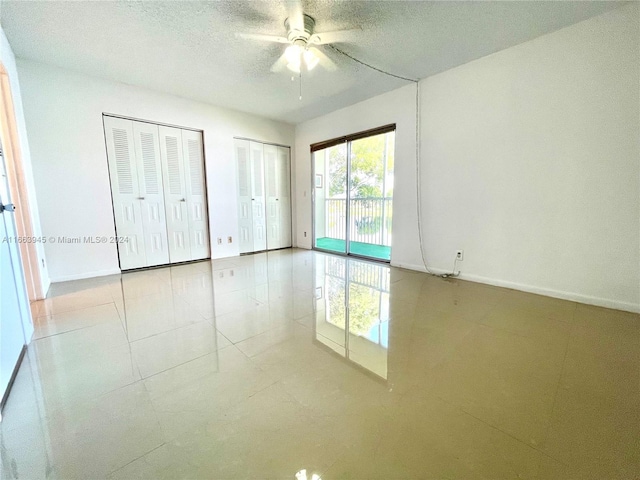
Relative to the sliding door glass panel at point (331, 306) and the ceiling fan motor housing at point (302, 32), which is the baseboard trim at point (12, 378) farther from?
the ceiling fan motor housing at point (302, 32)

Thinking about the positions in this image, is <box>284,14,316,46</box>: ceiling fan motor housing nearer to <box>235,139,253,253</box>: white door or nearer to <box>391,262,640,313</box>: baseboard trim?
<box>235,139,253,253</box>: white door

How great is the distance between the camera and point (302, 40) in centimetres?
246

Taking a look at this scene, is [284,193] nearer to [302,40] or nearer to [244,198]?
[244,198]

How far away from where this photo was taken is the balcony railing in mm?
5465

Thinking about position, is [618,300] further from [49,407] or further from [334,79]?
[49,407]

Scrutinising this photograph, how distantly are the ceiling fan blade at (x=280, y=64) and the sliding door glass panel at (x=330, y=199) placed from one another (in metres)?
2.45

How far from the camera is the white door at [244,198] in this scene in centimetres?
487

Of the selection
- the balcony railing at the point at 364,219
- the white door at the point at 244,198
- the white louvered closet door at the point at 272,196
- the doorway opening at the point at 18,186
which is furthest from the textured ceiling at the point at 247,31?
the balcony railing at the point at 364,219

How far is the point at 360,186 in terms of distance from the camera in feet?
18.5

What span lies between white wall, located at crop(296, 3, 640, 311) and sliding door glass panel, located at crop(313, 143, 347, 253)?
2222 millimetres

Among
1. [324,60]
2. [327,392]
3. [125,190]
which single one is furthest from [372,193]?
[327,392]

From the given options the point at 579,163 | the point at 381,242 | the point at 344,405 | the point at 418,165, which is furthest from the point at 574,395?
the point at 381,242

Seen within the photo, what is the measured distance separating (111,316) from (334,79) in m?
3.65

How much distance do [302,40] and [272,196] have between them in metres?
3.24
